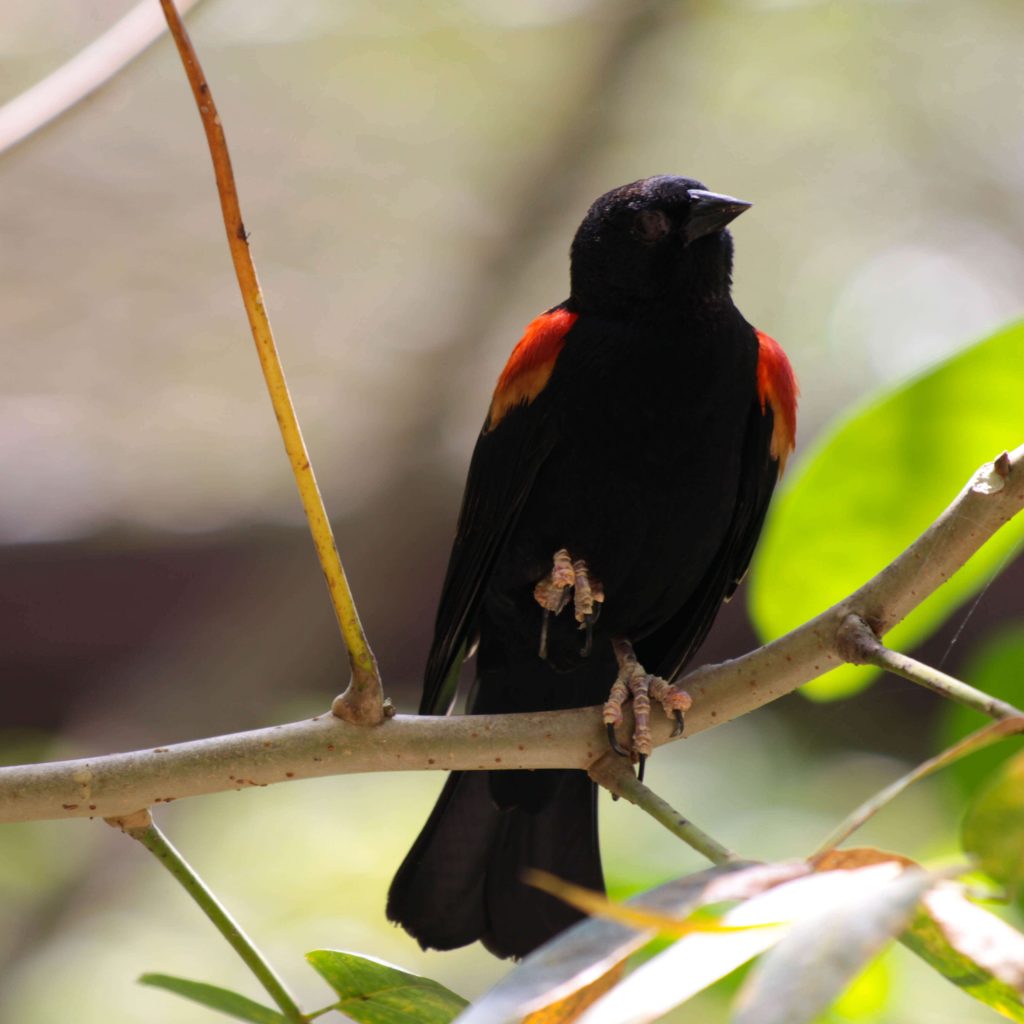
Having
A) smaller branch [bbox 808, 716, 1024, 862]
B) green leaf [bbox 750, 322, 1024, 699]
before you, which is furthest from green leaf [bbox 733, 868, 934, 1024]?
green leaf [bbox 750, 322, 1024, 699]

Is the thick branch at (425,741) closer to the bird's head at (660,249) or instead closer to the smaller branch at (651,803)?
the smaller branch at (651,803)

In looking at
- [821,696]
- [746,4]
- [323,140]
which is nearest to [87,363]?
[323,140]

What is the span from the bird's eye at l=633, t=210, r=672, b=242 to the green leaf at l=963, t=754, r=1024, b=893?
6.05 feet

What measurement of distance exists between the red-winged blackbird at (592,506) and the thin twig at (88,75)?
2.89 ft

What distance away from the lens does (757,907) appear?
2.44ft

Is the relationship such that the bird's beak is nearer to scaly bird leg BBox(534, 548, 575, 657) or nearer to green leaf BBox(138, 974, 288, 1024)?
scaly bird leg BBox(534, 548, 575, 657)

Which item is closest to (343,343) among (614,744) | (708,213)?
(708,213)

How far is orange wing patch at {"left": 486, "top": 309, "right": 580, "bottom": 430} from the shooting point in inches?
92.5

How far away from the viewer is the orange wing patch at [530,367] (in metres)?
2.35

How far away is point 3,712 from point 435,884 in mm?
2728

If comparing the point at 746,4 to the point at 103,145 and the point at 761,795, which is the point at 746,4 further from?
the point at 761,795

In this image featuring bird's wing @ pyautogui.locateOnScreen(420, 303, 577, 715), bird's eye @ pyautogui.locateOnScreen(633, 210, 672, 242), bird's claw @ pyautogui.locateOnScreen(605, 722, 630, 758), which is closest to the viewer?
bird's claw @ pyautogui.locateOnScreen(605, 722, 630, 758)

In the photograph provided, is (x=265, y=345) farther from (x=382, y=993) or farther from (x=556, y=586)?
(x=556, y=586)

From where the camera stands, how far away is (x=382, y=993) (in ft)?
3.83
